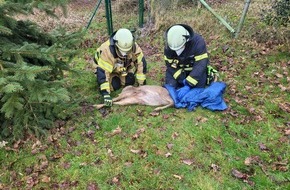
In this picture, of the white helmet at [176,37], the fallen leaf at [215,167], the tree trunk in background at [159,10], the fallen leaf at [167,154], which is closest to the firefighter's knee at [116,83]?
the white helmet at [176,37]

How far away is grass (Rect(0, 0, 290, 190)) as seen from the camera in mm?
4047

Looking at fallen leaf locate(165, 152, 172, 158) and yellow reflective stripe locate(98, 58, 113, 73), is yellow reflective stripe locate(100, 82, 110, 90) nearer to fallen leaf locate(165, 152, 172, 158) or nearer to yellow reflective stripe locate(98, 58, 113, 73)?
yellow reflective stripe locate(98, 58, 113, 73)

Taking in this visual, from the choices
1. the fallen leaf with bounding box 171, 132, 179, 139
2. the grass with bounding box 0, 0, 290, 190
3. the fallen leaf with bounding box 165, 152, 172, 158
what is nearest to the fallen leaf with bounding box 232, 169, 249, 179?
the grass with bounding box 0, 0, 290, 190

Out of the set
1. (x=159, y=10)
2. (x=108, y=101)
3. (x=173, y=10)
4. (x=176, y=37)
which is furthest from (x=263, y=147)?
(x=173, y=10)

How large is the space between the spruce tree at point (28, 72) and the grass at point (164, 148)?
304mm

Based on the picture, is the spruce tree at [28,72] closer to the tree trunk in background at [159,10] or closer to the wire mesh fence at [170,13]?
the wire mesh fence at [170,13]

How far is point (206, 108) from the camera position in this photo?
5.32 meters

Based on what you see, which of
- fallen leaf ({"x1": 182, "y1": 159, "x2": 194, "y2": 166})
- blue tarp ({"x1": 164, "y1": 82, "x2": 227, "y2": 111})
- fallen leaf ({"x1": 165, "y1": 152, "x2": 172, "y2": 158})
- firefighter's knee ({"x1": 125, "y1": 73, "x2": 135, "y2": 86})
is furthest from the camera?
firefighter's knee ({"x1": 125, "y1": 73, "x2": 135, "y2": 86})

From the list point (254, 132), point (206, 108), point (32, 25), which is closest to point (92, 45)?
point (32, 25)

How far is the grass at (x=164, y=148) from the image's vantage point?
4.05 metres

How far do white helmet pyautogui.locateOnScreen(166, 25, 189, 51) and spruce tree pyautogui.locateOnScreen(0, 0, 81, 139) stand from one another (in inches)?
58.8

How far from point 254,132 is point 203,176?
4.26ft

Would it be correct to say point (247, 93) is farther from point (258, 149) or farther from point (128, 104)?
point (128, 104)

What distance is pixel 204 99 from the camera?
17.4 feet
